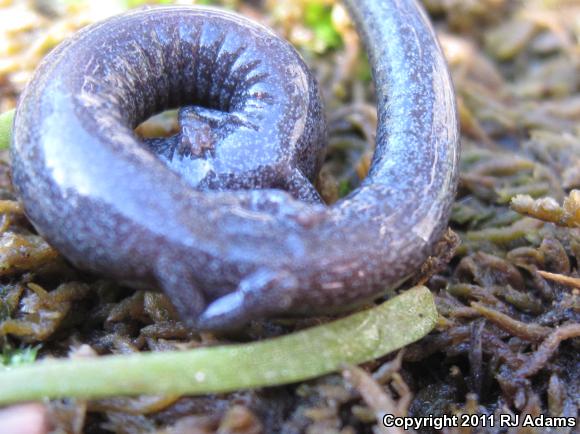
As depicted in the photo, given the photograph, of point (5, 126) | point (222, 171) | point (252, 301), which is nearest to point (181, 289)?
point (252, 301)

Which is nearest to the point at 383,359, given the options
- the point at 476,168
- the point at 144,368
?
the point at 144,368

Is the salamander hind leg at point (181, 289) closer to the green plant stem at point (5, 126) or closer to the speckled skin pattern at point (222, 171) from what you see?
the speckled skin pattern at point (222, 171)

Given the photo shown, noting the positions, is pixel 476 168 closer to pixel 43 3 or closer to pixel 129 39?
pixel 129 39

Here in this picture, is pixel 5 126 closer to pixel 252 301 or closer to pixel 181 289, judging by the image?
pixel 181 289

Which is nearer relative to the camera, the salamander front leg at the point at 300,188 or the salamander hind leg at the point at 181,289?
the salamander hind leg at the point at 181,289

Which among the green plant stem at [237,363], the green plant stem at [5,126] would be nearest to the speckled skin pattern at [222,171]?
the green plant stem at [237,363]

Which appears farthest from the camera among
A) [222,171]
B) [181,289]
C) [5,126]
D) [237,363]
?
[5,126]
